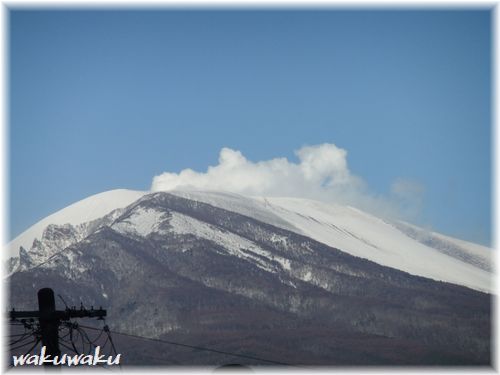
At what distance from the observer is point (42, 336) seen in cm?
3819

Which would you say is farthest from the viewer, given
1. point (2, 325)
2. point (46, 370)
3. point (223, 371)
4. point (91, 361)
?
point (2, 325)

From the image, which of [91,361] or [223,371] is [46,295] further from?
[223,371]

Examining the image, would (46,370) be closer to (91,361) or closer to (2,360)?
(91,361)

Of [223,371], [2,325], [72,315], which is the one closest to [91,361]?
[72,315]

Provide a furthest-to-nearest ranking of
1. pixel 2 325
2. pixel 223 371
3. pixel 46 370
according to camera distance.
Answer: pixel 2 325 < pixel 46 370 < pixel 223 371

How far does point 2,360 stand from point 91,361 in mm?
5930

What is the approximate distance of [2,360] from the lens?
42406 mm

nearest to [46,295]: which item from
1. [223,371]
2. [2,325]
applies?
[2,325]

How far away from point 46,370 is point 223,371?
25.6 feet

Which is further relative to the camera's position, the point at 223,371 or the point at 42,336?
the point at 42,336

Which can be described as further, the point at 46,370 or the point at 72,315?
the point at 72,315

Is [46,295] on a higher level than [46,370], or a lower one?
higher

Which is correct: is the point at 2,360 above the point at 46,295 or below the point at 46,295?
below

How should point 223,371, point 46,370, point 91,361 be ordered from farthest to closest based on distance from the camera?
point 91,361, point 46,370, point 223,371
